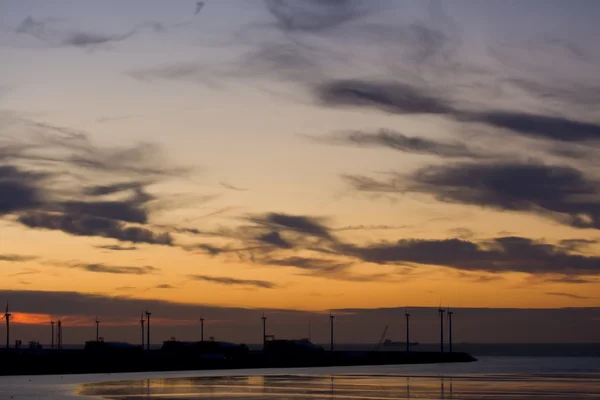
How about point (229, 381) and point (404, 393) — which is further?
point (229, 381)

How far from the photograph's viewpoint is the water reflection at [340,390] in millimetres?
95750

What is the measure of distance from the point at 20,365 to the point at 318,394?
328 ft

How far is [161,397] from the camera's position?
95.8m

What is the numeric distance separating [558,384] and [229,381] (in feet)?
141

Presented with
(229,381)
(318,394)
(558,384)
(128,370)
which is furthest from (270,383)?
(128,370)

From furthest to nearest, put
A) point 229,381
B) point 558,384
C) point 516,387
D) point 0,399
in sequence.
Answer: point 229,381, point 558,384, point 516,387, point 0,399

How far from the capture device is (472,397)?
9362 cm

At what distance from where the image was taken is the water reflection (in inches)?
3770

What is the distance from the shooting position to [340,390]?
347 ft

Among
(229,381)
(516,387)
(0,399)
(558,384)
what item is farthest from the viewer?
(229,381)

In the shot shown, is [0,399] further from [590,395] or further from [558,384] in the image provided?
[558,384]

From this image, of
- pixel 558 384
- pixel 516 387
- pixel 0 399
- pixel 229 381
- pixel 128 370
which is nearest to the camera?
pixel 0 399

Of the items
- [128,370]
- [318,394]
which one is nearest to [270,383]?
[318,394]

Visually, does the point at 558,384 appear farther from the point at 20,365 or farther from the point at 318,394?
the point at 20,365
